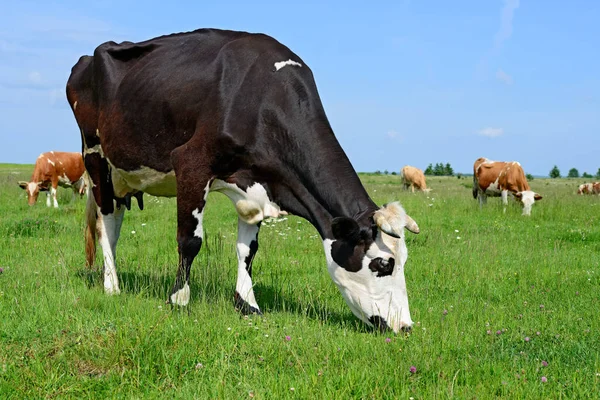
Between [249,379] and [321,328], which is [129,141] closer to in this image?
[321,328]

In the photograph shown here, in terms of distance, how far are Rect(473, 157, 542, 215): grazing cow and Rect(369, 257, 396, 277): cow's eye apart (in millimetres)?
14207

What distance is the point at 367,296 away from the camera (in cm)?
532

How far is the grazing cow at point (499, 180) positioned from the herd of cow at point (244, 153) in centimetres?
1388

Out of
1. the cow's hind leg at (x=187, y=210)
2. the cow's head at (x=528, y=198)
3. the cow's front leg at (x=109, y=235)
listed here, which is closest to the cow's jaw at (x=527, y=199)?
the cow's head at (x=528, y=198)

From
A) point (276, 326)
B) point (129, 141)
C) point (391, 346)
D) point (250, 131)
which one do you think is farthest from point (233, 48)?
point (391, 346)

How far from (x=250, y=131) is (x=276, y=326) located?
178cm

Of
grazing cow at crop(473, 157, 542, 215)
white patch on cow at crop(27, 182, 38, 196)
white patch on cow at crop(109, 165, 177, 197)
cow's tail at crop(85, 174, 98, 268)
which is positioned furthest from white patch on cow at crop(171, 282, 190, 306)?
white patch on cow at crop(27, 182, 38, 196)

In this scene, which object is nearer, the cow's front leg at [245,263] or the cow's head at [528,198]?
the cow's front leg at [245,263]

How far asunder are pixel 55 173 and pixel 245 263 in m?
16.9

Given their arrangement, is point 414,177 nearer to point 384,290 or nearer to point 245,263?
point 245,263

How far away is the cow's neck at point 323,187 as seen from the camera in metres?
5.46

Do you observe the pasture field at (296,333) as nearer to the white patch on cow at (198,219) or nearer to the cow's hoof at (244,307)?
the cow's hoof at (244,307)

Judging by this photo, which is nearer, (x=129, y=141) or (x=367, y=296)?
(x=367, y=296)

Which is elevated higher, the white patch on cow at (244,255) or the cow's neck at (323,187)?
the cow's neck at (323,187)
